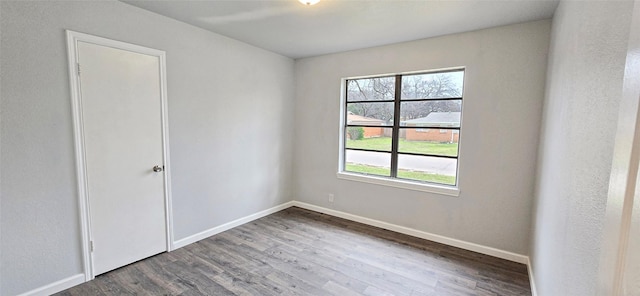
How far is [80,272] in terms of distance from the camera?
2.29 meters

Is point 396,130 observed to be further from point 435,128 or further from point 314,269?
point 314,269

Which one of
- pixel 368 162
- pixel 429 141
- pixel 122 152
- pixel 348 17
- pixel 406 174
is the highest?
pixel 348 17

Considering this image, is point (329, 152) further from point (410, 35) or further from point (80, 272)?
point (80, 272)

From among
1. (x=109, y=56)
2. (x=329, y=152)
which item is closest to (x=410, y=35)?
(x=329, y=152)

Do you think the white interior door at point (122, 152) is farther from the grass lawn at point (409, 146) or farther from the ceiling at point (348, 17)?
the grass lawn at point (409, 146)

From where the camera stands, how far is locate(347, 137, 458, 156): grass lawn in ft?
10.5

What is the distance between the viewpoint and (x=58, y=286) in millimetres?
2168

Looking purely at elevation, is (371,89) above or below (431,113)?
above

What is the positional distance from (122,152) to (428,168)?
3.42 m

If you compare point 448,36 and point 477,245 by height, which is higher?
point 448,36

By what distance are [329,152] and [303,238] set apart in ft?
4.54

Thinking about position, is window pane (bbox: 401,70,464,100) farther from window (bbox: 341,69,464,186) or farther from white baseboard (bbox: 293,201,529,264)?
white baseboard (bbox: 293,201,529,264)

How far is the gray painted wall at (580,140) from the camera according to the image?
0.97 meters

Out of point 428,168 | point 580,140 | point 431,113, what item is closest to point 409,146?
point 428,168
